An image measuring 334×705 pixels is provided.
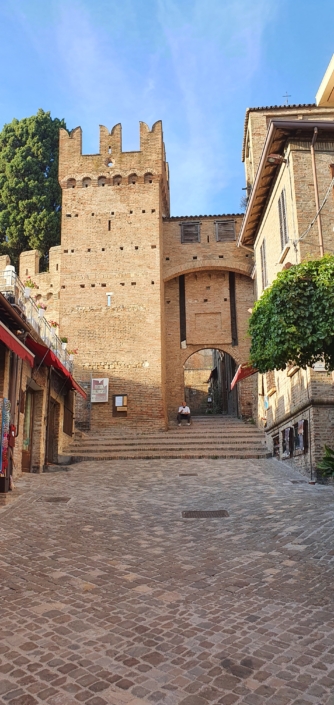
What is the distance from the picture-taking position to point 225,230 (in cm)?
2542

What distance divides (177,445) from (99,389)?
595 centimetres

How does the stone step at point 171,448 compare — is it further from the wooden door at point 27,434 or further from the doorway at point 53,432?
the wooden door at point 27,434

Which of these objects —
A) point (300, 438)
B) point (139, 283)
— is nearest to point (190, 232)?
point (139, 283)

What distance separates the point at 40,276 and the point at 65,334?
19.0ft

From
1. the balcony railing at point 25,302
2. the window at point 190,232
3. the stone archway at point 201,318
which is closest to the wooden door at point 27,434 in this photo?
the balcony railing at point 25,302

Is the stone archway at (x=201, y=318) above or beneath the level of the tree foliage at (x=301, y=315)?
above

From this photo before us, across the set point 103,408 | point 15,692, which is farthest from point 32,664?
point 103,408

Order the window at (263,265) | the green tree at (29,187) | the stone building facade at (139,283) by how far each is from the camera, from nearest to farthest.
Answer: the window at (263,265) → the stone building facade at (139,283) → the green tree at (29,187)

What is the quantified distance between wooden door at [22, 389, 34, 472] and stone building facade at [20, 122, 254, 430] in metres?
8.31

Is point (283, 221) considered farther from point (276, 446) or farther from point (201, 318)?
point (201, 318)

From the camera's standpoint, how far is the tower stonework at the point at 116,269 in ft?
74.3

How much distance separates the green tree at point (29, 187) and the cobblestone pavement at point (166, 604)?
967 inches

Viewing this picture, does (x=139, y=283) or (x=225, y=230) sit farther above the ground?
(x=225, y=230)

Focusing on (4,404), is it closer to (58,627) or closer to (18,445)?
(18,445)
